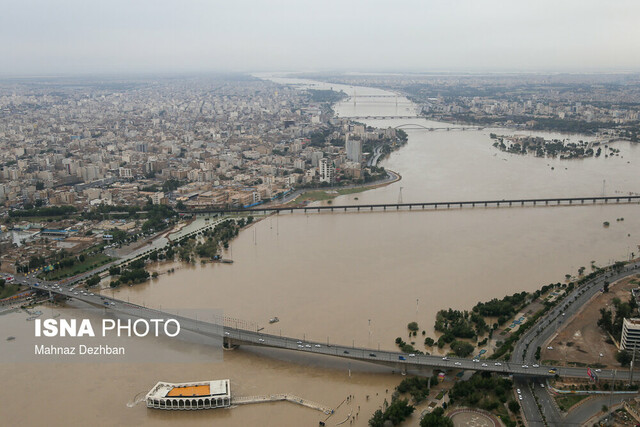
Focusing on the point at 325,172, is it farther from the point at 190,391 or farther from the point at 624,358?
the point at 190,391

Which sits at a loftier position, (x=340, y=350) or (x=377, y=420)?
(x=340, y=350)

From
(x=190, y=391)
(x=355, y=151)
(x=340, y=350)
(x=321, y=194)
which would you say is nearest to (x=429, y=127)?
(x=355, y=151)

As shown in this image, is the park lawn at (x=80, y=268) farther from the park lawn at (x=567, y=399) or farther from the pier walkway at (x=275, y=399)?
the park lawn at (x=567, y=399)

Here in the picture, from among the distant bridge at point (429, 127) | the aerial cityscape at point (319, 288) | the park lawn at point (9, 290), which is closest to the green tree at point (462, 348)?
the aerial cityscape at point (319, 288)

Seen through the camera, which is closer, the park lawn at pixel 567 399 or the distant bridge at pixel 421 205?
the park lawn at pixel 567 399

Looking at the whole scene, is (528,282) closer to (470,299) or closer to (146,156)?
(470,299)
